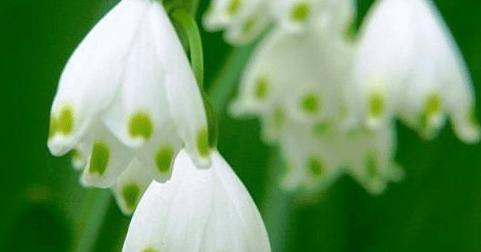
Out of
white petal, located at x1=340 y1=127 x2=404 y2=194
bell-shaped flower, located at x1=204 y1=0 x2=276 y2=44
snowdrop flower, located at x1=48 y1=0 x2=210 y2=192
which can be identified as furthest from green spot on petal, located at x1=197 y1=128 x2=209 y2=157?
white petal, located at x1=340 y1=127 x2=404 y2=194

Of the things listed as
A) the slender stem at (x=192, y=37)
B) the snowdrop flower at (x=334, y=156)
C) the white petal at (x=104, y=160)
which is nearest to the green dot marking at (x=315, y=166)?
the snowdrop flower at (x=334, y=156)

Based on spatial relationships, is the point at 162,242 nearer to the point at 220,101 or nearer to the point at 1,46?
the point at 220,101

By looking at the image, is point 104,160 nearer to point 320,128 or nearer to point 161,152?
point 161,152

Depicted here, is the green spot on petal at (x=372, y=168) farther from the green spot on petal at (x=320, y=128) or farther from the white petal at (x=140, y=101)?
the white petal at (x=140, y=101)

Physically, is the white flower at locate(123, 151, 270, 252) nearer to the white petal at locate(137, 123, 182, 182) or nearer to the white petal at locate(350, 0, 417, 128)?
the white petal at locate(137, 123, 182, 182)

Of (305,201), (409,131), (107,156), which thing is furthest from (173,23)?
(409,131)
